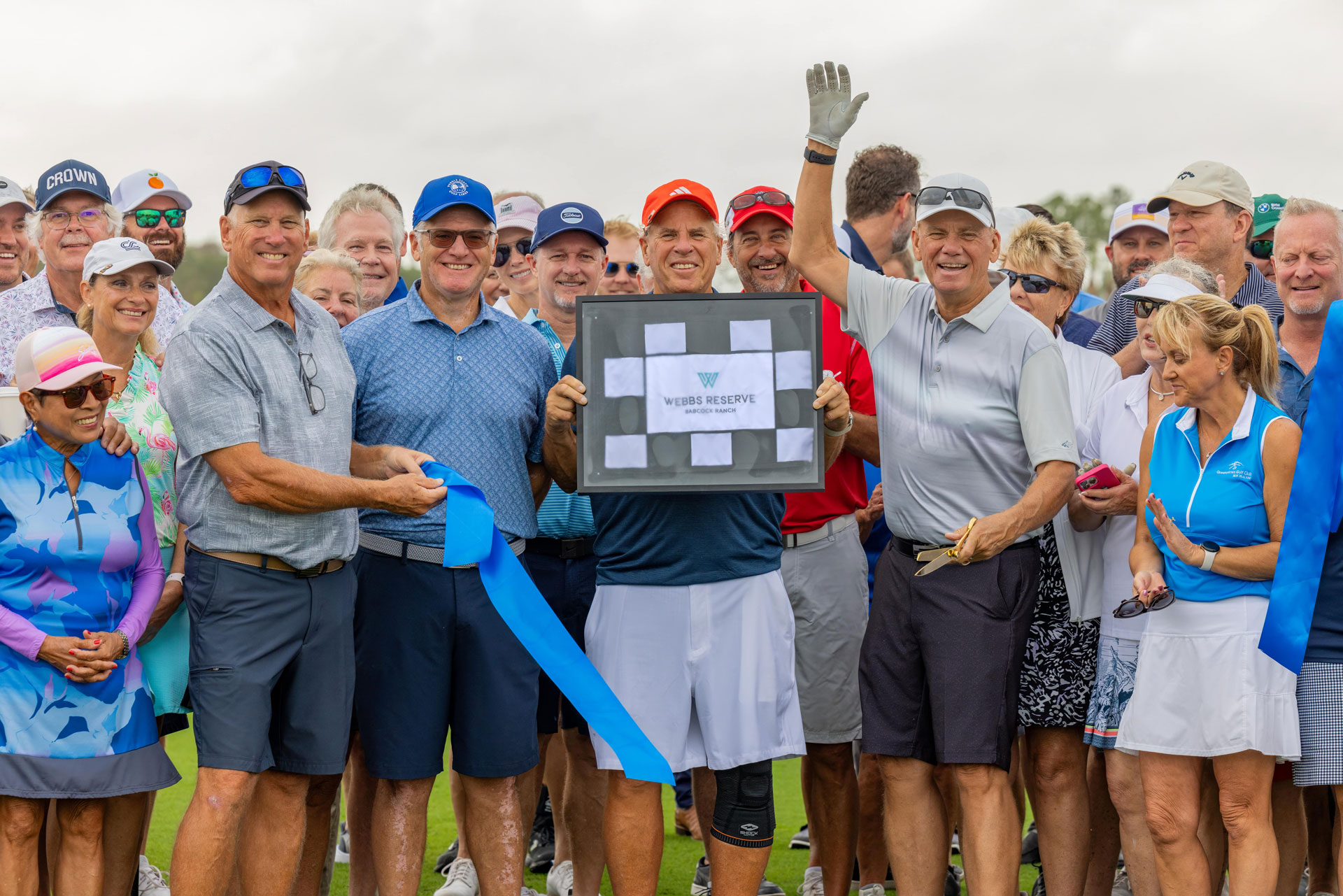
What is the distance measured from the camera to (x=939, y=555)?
15.0ft

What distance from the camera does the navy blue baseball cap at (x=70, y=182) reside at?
246 inches

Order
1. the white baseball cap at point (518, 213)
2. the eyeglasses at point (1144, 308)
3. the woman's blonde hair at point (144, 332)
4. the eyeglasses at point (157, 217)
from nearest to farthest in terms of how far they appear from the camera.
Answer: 1. the woman's blonde hair at point (144, 332)
2. the eyeglasses at point (1144, 308)
3. the eyeglasses at point (157, 217)
4. the white baseball cap at point (518, 213)

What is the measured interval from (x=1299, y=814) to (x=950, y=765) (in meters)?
1.35

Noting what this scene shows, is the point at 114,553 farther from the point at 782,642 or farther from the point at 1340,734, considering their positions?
the point at 1340,734

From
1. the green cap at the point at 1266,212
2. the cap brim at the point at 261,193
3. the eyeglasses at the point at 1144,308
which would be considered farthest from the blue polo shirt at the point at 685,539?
the green cap at the point at 1266,212

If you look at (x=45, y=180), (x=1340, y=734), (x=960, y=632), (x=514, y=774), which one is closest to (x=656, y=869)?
(x=514, y=774)

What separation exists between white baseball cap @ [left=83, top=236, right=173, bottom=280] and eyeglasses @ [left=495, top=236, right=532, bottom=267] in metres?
2.31

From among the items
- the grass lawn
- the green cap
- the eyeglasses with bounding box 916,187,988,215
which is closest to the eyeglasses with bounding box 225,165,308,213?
the eyeglasses with bounding box 916,187,988,215

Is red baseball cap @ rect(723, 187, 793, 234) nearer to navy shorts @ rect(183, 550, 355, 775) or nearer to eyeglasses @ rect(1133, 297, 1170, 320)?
eyeglasses @ rect(1133, 297, 1170, 320)

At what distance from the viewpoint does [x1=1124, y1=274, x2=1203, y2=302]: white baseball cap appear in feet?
16.1

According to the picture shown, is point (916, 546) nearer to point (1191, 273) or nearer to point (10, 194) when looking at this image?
point (1191, 273)

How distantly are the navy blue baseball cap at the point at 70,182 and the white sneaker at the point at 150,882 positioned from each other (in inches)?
125

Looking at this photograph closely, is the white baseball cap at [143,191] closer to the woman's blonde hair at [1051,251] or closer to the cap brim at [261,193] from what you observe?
the cap brim at [261,193]

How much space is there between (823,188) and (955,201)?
0.49 metres
